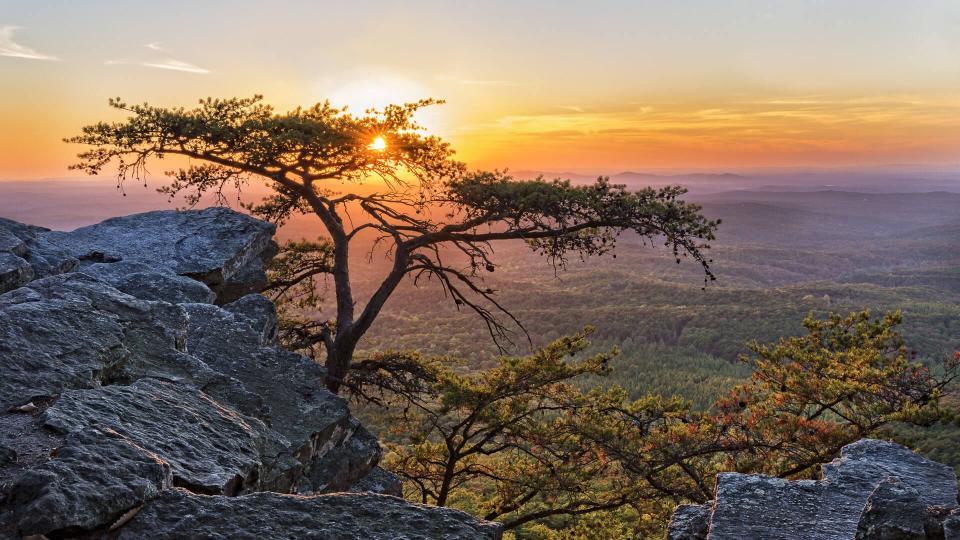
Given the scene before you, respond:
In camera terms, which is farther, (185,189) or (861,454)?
(185,189)

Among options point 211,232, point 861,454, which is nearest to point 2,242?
point 211,232

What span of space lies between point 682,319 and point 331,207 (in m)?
122

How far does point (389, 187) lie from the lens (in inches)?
636

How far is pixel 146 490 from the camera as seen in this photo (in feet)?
13.9

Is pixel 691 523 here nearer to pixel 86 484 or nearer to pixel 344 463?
pixel 86 484

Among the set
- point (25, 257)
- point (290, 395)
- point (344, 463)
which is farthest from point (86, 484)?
point (25, 257)

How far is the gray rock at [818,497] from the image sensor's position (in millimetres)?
5289

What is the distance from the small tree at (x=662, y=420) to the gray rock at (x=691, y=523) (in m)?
7.58

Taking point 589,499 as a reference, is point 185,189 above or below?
above

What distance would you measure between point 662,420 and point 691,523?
10410mm

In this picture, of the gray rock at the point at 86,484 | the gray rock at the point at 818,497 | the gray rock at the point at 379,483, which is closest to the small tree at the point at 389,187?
the gray rock at the point at 379,483

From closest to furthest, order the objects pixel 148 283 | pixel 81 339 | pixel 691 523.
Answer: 1. pixel 691 523
2. pixel 81 339
3. pixel 148 283

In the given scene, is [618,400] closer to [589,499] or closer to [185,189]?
[589,499]

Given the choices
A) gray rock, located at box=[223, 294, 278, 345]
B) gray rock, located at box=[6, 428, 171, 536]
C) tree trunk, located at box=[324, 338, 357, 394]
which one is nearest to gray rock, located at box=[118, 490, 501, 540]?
gray rock, located at box=[6, 428, 171, 536]
